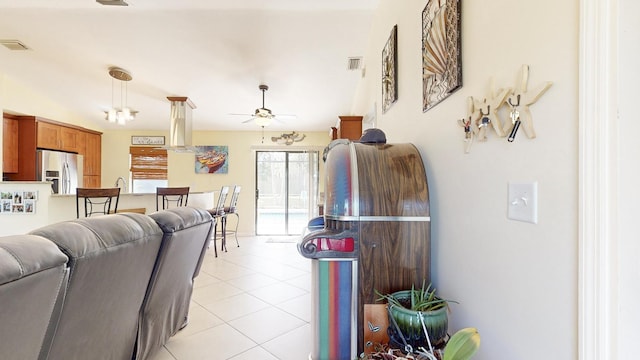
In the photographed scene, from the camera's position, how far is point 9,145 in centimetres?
485

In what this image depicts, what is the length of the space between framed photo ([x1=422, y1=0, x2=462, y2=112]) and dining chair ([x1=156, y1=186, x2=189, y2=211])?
3667 mm

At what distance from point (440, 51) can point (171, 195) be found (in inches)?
160

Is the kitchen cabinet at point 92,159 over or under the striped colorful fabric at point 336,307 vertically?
over

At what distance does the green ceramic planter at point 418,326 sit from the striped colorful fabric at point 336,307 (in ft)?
0.76

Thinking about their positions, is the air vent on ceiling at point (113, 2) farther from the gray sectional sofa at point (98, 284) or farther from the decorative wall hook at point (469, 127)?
the decorative wall hook at point (469, 127)

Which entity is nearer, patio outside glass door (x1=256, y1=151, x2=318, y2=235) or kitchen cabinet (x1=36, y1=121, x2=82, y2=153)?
kitchen cabinet (x1=36, y1=121, x2=82, y2=153)

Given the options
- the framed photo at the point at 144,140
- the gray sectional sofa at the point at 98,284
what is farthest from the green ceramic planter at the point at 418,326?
the framed photo at the point at 144,140

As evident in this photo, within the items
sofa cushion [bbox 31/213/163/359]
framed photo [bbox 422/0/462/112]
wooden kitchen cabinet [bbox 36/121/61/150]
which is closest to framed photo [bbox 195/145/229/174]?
wooden kitchen cabinet [bbox 36/121/61/150]

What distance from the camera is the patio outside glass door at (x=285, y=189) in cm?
675

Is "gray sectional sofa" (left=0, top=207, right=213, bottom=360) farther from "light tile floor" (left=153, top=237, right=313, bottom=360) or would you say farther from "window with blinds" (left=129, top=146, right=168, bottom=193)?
"window with blinds" (left=129, top=146, right=168, bottom=193)

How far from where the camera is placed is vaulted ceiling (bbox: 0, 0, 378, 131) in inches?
126

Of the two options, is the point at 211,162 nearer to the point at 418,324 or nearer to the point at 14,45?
the point at 14,45

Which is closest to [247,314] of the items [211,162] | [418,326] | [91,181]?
[418,326]
